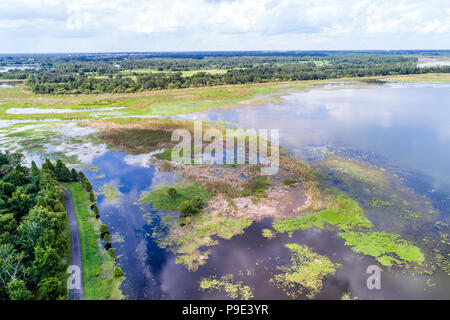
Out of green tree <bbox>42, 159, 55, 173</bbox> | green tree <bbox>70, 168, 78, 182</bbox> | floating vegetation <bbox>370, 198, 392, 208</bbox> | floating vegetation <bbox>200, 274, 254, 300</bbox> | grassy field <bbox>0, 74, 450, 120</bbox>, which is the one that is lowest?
floating vegetation <bbox>200, 274, 254, 300</bbox>

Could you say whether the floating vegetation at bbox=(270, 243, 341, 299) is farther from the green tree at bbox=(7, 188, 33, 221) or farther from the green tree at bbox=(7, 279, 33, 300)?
the green tree at bbox=(7, 188, 33, 221)

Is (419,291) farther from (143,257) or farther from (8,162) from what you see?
(8,162)

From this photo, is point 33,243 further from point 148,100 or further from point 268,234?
point 148,100

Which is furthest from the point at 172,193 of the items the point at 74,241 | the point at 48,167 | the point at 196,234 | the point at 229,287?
the point at 48,167

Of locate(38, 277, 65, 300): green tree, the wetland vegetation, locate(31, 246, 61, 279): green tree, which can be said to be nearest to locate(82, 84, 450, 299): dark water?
the wetland vegetation

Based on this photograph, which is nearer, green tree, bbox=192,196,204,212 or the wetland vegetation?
the wetland vegetation

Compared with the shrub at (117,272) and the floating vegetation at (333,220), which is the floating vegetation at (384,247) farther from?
the shrub at (117,272)

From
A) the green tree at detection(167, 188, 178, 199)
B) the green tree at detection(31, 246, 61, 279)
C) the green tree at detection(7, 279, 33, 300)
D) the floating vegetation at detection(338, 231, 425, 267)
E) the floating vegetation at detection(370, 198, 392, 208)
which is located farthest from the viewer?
the green tree at detection(167, 188, 178, 199)
